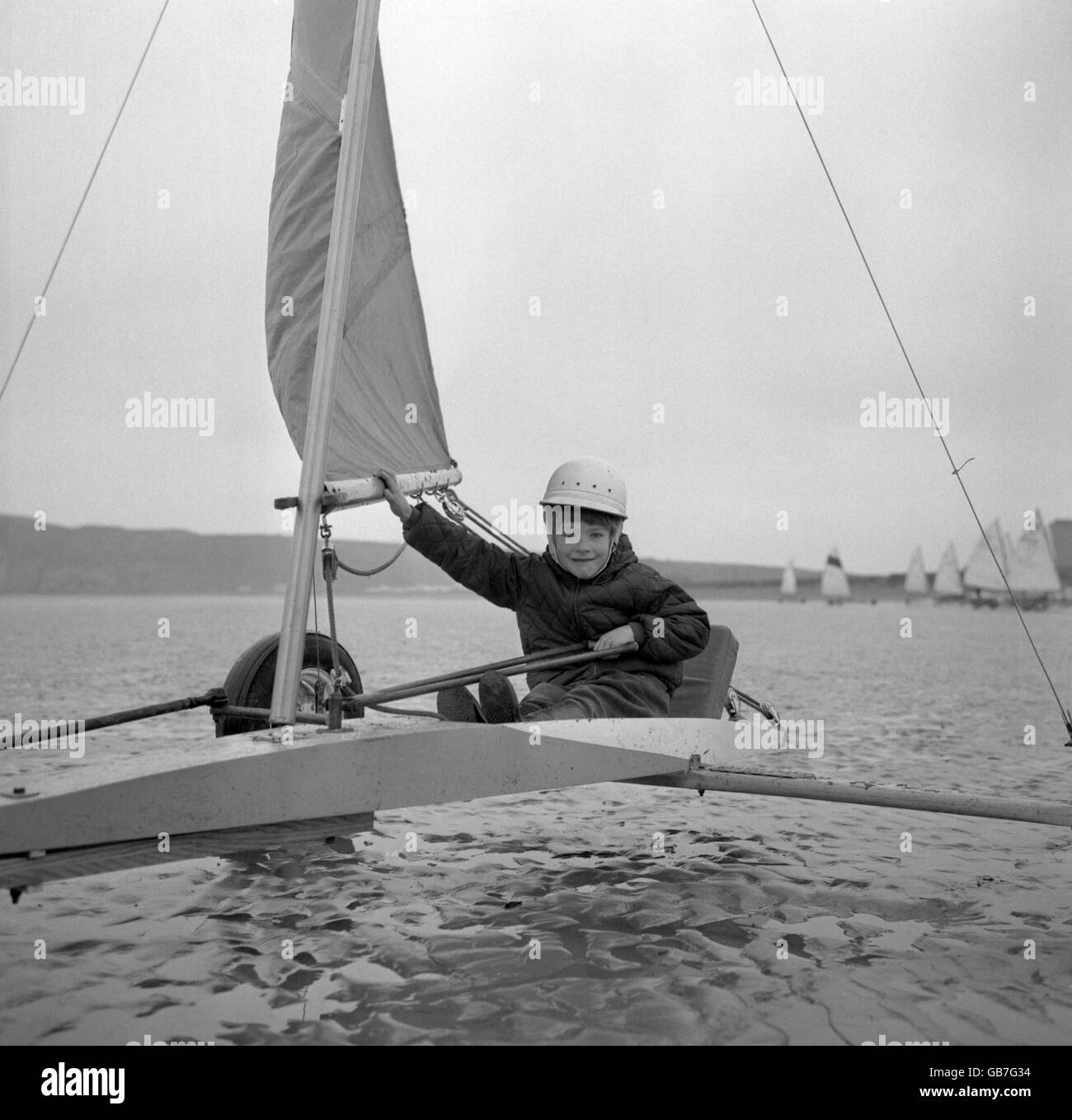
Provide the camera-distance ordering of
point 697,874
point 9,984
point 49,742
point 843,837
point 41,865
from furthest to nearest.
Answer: point 843,837 → point 697,874 → point 49,742 → point 9,984 → point 41,865

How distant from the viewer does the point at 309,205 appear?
615cm

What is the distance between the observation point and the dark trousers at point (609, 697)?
18.0 feet

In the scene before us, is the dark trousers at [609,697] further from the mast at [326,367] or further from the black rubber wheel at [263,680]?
the black rubber wheel at [263,680]

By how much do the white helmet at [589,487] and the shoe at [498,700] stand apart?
4.77 feet

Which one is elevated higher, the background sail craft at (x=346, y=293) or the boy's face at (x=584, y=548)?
the background sail craft at (x=346, y=293)

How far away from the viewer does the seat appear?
665 cm

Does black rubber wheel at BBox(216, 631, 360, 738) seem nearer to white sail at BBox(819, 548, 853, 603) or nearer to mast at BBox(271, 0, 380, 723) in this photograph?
mast at BBox(271, 0, 380, 723)

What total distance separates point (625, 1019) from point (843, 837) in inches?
138

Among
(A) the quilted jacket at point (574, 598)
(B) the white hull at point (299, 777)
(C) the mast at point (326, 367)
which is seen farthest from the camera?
(A) the quilted jacket at point (574, 598)

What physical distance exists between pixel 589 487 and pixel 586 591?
562 millimetres

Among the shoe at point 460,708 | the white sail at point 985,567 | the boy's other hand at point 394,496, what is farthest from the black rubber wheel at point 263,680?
the white sail at point 985,567

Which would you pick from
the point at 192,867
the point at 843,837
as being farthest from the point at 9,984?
the point at 843,837

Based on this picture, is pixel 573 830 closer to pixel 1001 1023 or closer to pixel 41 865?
pixel 1001 1023

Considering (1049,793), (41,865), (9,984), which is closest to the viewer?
(41,865)
